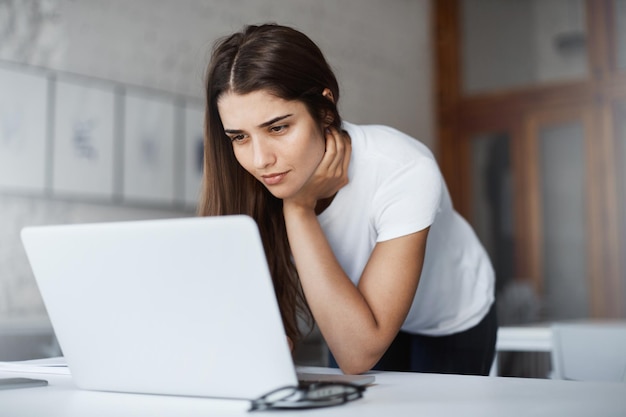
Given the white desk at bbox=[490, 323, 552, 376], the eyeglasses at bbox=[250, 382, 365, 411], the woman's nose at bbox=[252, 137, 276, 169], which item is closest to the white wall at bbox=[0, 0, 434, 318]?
the white desk at bbox=[490, 323, 552, 376]

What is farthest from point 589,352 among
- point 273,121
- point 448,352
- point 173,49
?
point 173,49

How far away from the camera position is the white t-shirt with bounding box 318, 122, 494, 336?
1.36 meters

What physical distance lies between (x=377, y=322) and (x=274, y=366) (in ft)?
1.35

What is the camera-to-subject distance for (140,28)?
A: 418cm

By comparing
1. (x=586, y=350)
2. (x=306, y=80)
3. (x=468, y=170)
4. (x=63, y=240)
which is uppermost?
(x=468, y=170)

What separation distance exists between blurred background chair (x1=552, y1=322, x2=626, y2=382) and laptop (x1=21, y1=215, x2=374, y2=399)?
3.57 ft

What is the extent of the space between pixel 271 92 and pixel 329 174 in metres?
0.20

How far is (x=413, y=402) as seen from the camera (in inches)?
35.7

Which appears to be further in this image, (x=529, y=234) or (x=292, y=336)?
(x=529, y=234)

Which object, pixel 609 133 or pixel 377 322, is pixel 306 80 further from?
pixel 609 133

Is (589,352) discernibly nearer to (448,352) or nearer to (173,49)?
(448,352)

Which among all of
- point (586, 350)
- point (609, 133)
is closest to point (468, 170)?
point (609, 133)

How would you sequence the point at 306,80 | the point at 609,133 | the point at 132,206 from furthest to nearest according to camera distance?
1. the point at 609,133
2. the point at 132,206
3. the point at 306,80

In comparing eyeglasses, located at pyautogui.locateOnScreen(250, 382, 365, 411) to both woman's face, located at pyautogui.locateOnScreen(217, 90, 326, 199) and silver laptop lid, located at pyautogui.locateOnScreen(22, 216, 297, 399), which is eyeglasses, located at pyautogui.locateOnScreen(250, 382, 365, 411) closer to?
silver laptop lid, located at pyautogui.locateOnScreen(22, 216, 297, 399)
